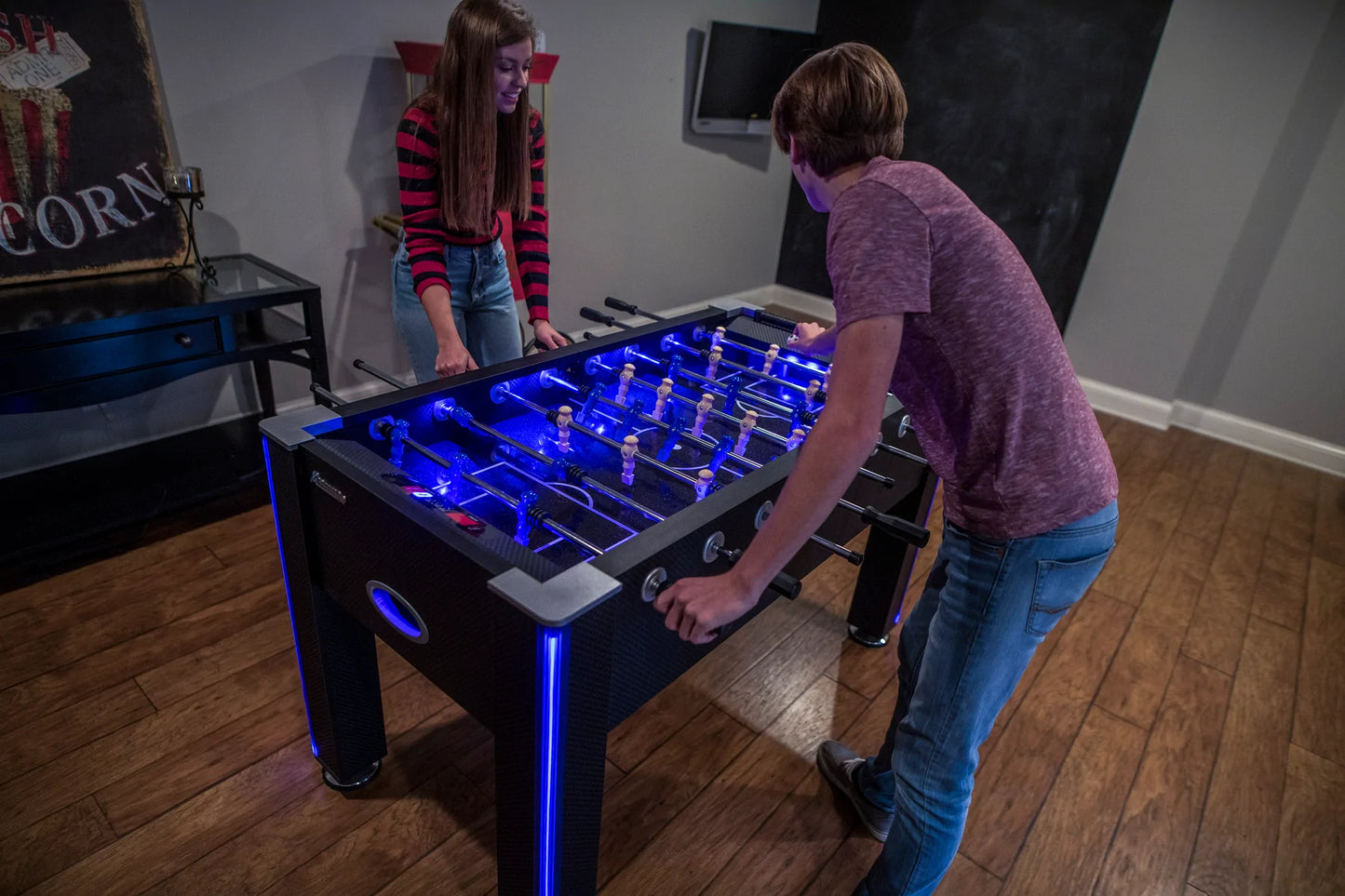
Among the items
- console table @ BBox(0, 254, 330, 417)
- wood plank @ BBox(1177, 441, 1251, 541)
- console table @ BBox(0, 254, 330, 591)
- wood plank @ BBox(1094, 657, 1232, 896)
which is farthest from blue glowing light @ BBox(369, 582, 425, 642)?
wood plank @ BBox(1177, 441, 1251, 541)

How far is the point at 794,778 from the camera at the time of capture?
1717mm

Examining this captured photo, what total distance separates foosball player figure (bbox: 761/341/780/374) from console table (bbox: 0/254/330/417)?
1.25 m

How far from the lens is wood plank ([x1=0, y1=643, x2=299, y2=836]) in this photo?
1.50 meters

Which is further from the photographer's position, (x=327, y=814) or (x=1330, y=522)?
(x=1330, y=522)

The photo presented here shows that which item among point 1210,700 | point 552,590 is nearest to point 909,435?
point 552,590

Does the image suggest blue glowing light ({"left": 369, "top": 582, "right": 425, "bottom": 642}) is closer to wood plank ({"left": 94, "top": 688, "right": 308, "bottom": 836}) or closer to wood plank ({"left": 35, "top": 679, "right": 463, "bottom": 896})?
wood plank ({"left": 35, "top": 679, "right": 463, "bottom": 896})

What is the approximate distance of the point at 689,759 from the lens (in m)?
1.73

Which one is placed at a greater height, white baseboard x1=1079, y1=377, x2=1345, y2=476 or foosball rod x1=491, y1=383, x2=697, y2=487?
foosball rod x1=491, y1=383, x2=697, y2=487

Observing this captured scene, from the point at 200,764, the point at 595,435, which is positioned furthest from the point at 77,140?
the point at 595,435

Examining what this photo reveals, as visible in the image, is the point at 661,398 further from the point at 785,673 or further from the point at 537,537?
the point at 785,673

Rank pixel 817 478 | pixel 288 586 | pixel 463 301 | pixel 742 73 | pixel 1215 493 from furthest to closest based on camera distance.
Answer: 1. pixel 742 73
2. pixel 1215 493
3. pixel 463 301
4. pixel 288 586
5. pixel 817 478

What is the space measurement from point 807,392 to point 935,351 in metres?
0.79

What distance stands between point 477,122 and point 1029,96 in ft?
10.6

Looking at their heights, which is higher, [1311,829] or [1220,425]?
[1220,425]
